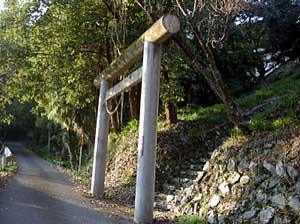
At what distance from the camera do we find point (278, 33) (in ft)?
44.7

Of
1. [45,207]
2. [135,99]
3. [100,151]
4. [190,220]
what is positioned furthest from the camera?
[135,99]

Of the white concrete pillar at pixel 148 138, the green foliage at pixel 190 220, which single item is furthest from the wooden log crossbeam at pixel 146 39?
the green foliage at pixel 190 220

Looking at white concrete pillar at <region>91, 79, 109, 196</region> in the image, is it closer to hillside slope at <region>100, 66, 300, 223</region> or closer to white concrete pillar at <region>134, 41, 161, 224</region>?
hillside slope at <region>100, 66, 300, 223</region>

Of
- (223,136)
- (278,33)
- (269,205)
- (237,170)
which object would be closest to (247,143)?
(237,170)

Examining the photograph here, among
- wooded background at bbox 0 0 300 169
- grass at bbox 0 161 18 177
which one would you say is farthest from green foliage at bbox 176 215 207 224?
grass at bbox 0 161 18 177

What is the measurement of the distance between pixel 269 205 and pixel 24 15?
989 centimetres

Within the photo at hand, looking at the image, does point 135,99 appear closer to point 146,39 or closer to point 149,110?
point 146,39

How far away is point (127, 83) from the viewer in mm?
7949

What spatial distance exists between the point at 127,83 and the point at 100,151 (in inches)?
90.1

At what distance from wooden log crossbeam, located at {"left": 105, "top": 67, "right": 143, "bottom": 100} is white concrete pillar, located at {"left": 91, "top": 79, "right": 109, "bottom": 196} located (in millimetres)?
324

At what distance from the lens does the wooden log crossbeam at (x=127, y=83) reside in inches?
283

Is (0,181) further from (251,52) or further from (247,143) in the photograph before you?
(251,52)

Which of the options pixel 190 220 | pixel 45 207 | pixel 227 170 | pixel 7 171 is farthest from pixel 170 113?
pixel 7 171

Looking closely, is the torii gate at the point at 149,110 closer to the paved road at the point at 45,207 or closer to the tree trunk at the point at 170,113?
the paved road at the point at 45,207
